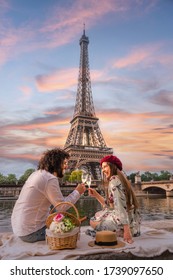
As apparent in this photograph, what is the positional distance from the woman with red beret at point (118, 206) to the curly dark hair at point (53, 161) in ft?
1.59

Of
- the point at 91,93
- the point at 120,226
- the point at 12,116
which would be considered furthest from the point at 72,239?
the point at 91,93

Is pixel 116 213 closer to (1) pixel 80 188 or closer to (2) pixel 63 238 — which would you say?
(1) pixel 80 188

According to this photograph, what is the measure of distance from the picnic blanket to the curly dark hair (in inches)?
31.1

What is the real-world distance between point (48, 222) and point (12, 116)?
38.4 ft

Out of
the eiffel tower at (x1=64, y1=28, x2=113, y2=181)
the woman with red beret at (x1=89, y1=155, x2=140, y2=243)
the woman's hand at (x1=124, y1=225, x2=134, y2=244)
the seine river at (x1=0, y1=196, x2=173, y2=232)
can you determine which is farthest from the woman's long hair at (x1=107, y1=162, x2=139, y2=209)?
the eiffel tower at (x1=64, y1=28, x2=113, y2=181)

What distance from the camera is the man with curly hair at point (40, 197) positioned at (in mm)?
3156

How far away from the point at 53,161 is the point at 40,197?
422 millimetres

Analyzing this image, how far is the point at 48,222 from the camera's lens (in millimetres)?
3004

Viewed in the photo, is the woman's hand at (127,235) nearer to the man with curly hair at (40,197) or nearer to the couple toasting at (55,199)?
the couple toasting at (55,199)

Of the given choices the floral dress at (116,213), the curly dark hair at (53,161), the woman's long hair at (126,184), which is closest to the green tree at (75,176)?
the floral dress at (116,213)

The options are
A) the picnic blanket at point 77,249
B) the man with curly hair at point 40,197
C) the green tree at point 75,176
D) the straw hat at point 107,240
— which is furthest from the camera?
the green tree at point 75,176

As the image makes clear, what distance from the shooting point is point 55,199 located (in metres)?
3.11

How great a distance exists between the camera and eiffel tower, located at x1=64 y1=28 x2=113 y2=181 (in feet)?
154

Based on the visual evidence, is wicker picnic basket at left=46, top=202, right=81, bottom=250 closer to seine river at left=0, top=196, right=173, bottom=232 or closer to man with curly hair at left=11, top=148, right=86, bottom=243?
man with curly hair at left=11, top=148, right=86, bottom=243
